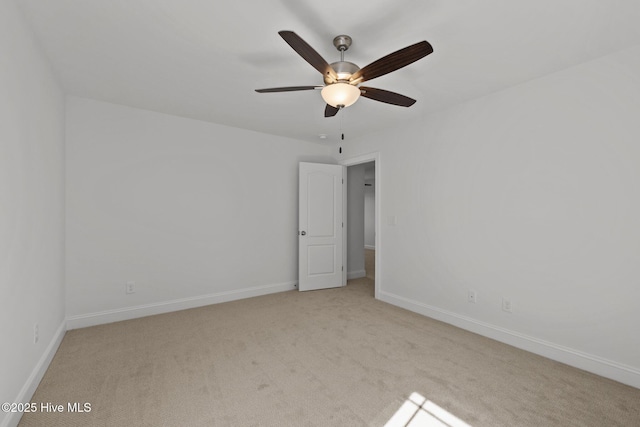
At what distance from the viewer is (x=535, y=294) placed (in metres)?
2.72

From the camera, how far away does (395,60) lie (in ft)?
5.86

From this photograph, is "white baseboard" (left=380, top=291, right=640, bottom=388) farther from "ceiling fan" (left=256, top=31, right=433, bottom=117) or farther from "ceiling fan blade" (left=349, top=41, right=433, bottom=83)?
"ceiling fan blade" (left=349, top=41, right=433, bottom=83)

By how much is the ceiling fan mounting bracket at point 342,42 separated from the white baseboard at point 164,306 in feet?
11.2

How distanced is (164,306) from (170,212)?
118cm

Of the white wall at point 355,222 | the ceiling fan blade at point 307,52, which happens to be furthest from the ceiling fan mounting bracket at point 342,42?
the white wall at point 355,222

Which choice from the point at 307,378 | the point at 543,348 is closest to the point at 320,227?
the point at 307,378

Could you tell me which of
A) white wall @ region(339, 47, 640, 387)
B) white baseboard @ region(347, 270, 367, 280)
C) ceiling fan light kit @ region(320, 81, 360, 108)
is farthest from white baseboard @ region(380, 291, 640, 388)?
ceiling fan light kit @ region(320, 81, 360, 108)

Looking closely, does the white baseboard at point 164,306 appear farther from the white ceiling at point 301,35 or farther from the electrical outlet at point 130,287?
the white ceiling at point 301,35

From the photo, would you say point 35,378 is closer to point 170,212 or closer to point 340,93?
point 170,212

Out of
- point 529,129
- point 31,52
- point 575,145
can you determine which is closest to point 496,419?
point 575,145

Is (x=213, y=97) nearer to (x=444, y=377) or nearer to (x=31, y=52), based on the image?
(x=31, y=52)

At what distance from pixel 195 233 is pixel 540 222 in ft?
12.7

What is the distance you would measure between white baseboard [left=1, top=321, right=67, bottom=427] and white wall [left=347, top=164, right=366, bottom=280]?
13.7 feet

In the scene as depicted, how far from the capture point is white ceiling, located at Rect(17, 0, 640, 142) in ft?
5.95
